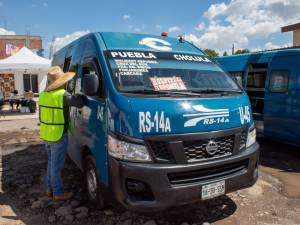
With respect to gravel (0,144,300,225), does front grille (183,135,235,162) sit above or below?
above

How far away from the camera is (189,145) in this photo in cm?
361

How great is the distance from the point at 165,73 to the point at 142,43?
0.72m

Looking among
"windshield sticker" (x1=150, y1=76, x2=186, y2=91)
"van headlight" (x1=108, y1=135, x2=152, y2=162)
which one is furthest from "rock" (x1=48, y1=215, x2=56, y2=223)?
"windshield sticker" (x1=150, y1=76, x2=186, y2=91)

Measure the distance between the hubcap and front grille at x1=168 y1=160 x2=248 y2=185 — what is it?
3.89 ft

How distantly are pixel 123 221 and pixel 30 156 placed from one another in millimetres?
4393

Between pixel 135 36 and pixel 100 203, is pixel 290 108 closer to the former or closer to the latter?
pixel 135 36

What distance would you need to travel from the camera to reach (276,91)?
783 centimetres

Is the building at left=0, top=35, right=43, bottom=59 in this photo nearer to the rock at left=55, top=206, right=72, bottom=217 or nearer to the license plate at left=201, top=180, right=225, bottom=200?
the rock at left=55, top=206, right=72, bottom=217

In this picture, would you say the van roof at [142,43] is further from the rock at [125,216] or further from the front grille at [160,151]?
the rock at [125,216]

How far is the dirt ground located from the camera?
4230mm

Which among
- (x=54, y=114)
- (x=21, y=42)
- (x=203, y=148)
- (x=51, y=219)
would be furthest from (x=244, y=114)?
(x=21, y=42)

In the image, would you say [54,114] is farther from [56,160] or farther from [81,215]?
[81,215]

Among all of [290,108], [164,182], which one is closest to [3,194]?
[164,182]

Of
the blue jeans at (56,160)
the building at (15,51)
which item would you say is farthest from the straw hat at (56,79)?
the building at (15,51)
